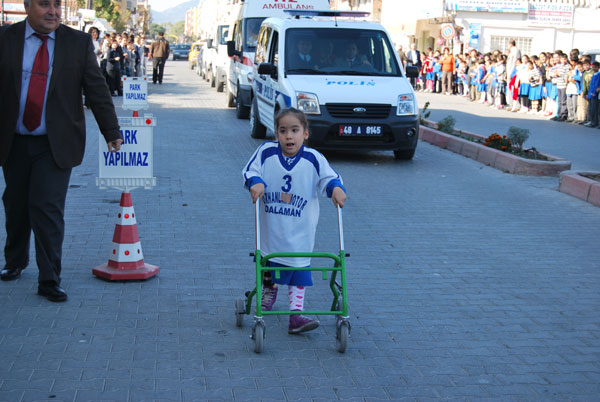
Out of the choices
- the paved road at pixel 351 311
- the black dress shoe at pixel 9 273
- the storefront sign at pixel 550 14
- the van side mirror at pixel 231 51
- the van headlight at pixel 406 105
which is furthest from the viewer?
the storefront sign at pixel 550 14

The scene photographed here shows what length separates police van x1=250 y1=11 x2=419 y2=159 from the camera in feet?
40.5

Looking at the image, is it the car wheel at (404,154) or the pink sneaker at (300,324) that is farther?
the car wheel at (404,154)

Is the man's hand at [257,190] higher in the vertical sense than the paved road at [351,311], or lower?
higher

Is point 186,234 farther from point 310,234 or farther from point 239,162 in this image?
point 239,162

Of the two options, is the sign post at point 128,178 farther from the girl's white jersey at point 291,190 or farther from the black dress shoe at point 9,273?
the girl's white jersey at point 291,190

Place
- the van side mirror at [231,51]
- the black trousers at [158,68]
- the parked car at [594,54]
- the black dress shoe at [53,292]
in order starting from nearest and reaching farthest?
the black dress shoe at [53,292] < the van side mirror at [231,51] < the parked car at [594,54] < the black trousers at [158,68]

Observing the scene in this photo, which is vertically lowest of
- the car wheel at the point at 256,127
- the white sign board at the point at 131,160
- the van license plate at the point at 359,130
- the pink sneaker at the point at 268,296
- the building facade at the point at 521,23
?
the pink sneaker at the point at 268,296

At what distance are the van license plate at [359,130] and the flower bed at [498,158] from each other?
2.06 m

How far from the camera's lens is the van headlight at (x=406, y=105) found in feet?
41.3

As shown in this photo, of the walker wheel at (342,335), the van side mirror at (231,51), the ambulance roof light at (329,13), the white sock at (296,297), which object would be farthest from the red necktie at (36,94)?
the van side mirror at (231,51)

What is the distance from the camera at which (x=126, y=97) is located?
17.1 metres

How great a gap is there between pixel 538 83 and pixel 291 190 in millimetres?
21223

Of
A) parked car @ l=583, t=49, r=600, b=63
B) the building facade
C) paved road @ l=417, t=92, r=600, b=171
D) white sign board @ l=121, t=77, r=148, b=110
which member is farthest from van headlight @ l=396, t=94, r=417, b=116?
the building facade

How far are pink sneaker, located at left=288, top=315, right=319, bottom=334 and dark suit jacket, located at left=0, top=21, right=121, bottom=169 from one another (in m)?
1.82
